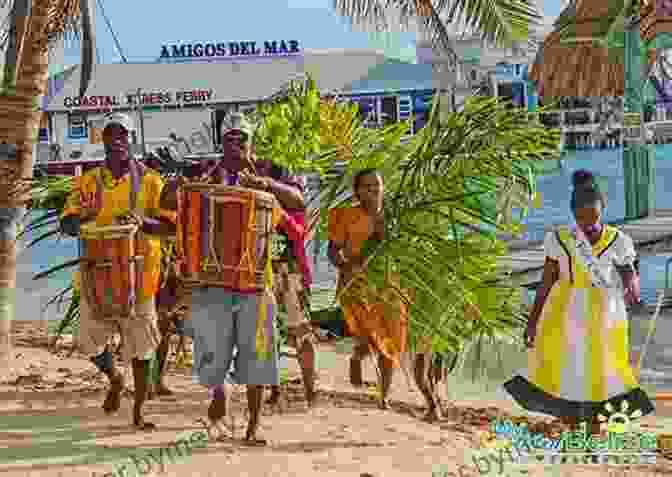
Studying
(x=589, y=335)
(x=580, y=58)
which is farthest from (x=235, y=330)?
(x=580, y=58)

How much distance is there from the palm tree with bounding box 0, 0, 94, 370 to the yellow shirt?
142 centimetres

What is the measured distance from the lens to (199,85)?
191ft

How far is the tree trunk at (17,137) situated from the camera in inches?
260

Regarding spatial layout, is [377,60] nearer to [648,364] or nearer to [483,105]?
[648,364]

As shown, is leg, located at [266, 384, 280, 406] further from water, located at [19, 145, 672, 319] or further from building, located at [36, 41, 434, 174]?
building, located at [36, 41, 434, 174]

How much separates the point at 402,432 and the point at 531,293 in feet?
29.2

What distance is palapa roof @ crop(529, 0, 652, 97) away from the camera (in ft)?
57.9

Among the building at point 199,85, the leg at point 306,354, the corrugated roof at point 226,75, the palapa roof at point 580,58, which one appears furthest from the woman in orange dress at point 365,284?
the corrugated roof at point 226,75

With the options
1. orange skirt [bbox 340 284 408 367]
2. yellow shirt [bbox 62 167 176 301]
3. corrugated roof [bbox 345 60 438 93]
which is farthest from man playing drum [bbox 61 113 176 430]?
corrugated roof [bbox 345 60 438 93]

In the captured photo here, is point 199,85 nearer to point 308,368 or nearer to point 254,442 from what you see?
point 308,368

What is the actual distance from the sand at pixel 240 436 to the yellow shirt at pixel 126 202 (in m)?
0.69

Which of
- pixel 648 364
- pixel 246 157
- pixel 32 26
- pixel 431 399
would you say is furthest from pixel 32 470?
pixel 648 364

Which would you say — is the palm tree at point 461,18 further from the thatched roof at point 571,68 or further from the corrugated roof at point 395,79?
the corrugated roof at point 395,79

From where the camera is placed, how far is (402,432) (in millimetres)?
5258
